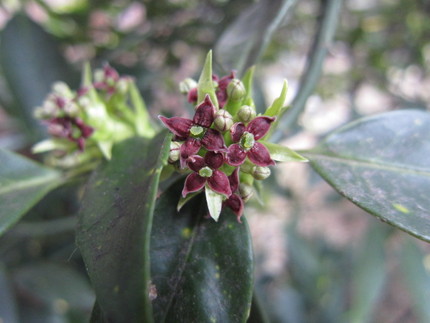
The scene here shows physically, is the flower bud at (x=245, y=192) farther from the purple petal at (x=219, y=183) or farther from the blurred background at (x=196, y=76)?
the blurred background at (x=196, y=76)

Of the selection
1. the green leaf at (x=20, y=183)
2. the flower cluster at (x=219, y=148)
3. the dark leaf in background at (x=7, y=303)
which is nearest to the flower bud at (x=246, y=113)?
the flower cluster at (x=219, y=148)

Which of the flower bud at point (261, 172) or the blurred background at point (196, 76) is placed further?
the blurred background at point (196, 76)

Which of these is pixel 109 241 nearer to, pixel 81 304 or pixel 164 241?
pixel 164 241

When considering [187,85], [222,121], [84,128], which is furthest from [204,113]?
[84,128]

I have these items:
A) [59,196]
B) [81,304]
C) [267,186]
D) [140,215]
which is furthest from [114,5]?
[140,215]

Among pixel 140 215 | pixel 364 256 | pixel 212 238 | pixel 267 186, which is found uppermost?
pixel 140 215

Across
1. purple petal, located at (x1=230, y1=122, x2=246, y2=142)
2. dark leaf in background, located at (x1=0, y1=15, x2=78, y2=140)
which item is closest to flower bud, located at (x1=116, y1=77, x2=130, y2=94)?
purple petal, located at (x1=230, y1=122, x2=246, y2=142)

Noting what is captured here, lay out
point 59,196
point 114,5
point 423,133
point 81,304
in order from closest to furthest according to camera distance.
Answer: point 423,133
point 81,304
point 59,196
point 114,5
